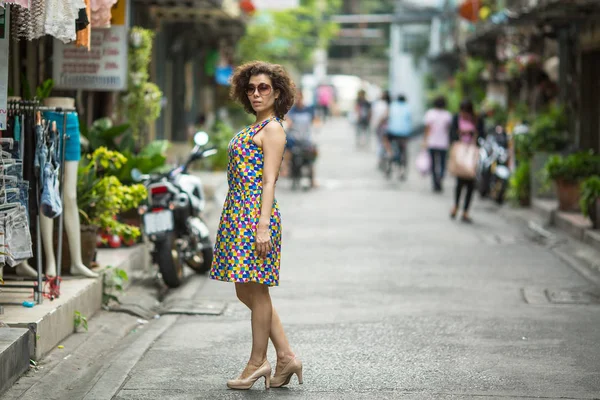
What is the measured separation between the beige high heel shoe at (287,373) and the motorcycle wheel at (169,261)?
3865 mm

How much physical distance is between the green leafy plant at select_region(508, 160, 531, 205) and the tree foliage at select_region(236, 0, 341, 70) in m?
13.7

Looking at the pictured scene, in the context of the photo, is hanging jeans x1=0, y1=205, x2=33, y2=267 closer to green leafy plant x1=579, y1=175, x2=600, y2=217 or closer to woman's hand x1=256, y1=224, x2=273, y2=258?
woman's hand x1=256, y1=224, x2=273, y2=258

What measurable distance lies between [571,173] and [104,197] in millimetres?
8017

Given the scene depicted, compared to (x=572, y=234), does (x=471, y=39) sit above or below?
above

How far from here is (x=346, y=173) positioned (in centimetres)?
2864

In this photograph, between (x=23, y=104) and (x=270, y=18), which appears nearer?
(x=23, y=104)

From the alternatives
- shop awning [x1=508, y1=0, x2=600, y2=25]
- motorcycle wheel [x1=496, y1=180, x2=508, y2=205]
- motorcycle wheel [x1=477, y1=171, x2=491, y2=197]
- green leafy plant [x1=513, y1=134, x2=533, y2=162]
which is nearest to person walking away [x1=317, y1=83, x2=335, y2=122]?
motorcycle wheel [x1=477, y1=171, x2=491, y2=197]

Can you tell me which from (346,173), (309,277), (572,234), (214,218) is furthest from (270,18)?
(309,277)

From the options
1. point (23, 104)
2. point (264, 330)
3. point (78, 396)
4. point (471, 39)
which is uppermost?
point (471, 39)

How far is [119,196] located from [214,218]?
22.1ft

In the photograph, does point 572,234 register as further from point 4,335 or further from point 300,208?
point 4,335

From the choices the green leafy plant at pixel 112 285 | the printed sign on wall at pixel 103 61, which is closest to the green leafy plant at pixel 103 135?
the printed sign on wall at pixel 103 61

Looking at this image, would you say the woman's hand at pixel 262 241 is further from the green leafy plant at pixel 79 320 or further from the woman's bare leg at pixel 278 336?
the green leafy plant at pixel 79 320

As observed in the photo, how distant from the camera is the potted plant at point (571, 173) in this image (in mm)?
15680
